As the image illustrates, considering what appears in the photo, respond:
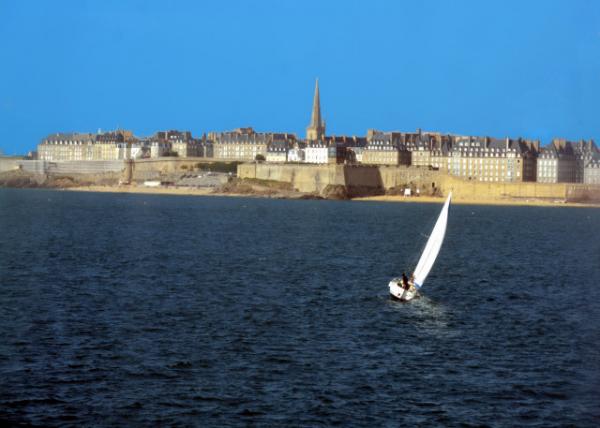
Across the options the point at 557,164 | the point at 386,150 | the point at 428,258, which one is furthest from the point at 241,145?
the point at 428,258

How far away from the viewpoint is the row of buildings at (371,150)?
123 meters

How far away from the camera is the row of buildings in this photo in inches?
4830

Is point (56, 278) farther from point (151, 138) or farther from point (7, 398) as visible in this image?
point (151, 138)

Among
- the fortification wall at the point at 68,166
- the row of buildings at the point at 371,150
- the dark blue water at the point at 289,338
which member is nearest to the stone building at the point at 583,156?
the row of buildings at the point at 371,150

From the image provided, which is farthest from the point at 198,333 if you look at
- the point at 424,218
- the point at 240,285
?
the point at 424,218

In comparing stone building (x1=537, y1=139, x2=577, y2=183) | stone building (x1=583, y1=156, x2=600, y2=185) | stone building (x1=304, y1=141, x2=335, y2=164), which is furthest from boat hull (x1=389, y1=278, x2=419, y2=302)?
stone building (x1=304, y1=141, x2=335, y2=164)

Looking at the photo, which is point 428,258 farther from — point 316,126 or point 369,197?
point 316,126

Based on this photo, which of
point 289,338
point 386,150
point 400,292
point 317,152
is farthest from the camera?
point 317,152

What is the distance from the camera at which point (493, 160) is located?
123 m

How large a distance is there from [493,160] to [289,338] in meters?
103

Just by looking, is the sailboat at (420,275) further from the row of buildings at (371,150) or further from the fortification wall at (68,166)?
the fortification wall at (68,166)

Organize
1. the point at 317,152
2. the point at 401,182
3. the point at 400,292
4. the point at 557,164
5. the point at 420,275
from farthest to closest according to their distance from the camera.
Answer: the point at 317,152, the point at 557,164, the point at 401,182, the point at 420,275, the point at 400,292

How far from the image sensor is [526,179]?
12206 cm

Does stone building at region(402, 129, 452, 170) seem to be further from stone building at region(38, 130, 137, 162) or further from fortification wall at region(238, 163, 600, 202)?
stone building at region(38, 130, 137, 162)
